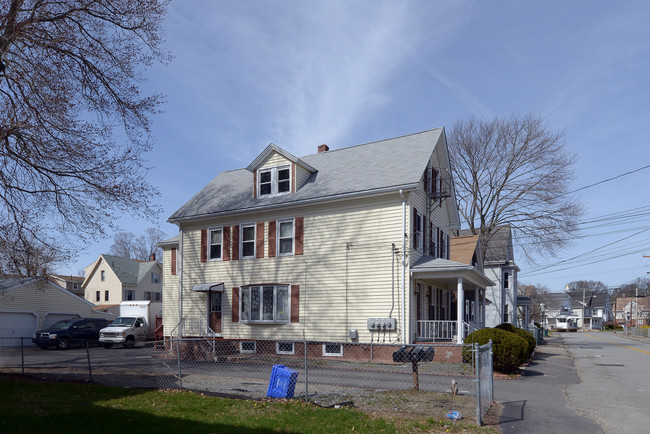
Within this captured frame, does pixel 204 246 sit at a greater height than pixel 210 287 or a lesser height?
greater

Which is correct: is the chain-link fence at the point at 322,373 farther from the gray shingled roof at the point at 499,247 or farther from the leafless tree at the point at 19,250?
the gray shingled roof at the point at 499,247

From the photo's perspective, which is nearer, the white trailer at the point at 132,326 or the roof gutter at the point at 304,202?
the roof gutter at the point at 304,202

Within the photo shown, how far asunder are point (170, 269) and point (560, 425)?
67.5 ft

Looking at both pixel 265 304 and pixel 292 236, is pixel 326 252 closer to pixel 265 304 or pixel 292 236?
pixel 292 236

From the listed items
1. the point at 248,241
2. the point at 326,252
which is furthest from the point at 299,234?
the point at 248,241

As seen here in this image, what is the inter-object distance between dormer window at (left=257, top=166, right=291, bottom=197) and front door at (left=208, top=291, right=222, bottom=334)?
16.5 feet

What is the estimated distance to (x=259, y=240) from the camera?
74.5 feet

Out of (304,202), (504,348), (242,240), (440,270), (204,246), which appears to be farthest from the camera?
(204,246)

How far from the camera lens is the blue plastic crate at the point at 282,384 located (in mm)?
10351

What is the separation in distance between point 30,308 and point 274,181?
2221 cm

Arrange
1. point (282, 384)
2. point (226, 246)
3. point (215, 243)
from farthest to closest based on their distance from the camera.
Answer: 1. point (215, 243)
2. point (226, 246)
3. point (282, 384)

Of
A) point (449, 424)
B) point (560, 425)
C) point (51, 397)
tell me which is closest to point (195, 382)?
point (51, 397)

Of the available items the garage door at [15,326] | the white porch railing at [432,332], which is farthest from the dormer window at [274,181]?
the garage door at [15,326]

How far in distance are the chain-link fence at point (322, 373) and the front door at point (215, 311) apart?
1617mm
